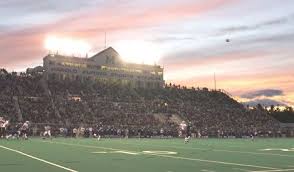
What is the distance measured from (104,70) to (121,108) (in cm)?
1154

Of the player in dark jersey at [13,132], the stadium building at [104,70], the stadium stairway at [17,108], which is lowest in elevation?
the player in dark jersey at [13,132]

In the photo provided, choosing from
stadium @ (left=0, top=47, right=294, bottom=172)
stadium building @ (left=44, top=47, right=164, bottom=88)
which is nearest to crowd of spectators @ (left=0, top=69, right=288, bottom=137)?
stadium @ (left=0, top=47, right=294, bottom=172)

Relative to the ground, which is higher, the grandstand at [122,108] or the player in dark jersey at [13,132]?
the grandstand at [122,108]

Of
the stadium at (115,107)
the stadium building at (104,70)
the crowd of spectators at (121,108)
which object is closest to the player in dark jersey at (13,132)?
the stadium at (115,107)

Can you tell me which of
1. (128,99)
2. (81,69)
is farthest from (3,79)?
(128,99)

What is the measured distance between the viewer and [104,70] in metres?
74.5

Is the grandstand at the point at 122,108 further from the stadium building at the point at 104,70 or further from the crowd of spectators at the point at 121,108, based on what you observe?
the stadium building at the point at 104,70

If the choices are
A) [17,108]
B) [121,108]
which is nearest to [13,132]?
[17,108]

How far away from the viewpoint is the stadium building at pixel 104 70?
7075 cm

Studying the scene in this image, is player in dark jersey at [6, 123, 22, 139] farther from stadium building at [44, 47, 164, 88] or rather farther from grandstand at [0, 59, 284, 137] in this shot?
stadium building at [44, 47, 164, 88]

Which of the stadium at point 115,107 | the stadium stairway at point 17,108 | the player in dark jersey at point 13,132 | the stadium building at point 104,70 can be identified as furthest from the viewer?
the stadium building at point 104,70

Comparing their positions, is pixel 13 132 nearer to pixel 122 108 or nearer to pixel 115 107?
pixel 115 107

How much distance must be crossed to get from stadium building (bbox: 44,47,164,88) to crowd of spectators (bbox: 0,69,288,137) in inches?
58.0

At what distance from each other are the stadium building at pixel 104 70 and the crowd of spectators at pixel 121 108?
147 cm
